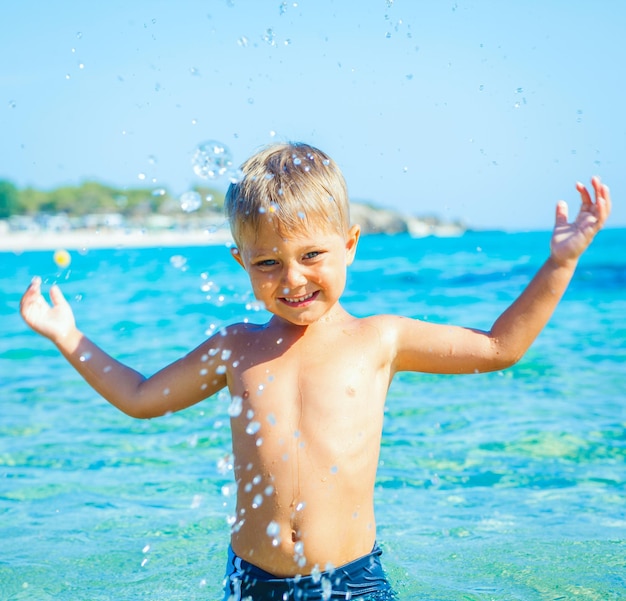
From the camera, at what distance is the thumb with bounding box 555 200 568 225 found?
2557 mm

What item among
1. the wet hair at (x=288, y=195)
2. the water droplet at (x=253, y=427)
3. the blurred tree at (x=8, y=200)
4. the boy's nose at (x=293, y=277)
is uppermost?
the blurred tree at (x=8, y=200)

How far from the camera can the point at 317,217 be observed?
244cm

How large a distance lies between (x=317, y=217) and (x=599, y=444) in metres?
3.31

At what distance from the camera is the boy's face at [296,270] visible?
94.8 inches

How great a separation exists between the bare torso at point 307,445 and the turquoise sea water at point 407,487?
0.20 metres

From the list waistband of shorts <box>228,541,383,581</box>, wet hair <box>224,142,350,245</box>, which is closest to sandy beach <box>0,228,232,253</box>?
wet hair <box>224,142,350,245</box>

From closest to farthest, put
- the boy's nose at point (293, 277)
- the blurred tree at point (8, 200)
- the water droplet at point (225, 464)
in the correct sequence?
the boy's nose at point (293, 277) < the water droplet at point (225, 464) < the blurred tree at point (8, 200)

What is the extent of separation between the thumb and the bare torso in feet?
2.04

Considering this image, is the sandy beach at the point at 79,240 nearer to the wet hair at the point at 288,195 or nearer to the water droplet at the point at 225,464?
the water droplet at the point at 225,464

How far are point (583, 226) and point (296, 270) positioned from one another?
836 millimetres

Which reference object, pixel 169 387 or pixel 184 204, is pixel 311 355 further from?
pixel 184 204

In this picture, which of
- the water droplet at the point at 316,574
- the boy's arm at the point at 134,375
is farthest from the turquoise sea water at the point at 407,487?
the water droplet at the point at 316,574

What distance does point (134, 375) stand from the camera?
2.71m

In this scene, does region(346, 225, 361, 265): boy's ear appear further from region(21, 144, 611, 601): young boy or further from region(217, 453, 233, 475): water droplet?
region(217, 453, 233, 475): water droplet
